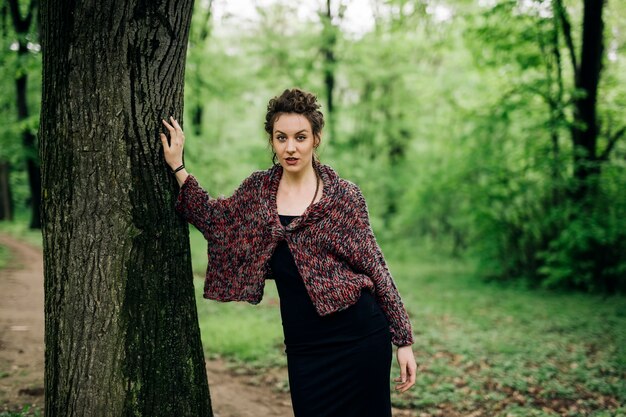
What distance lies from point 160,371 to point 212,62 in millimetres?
12906

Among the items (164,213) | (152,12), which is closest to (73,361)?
(164,213)

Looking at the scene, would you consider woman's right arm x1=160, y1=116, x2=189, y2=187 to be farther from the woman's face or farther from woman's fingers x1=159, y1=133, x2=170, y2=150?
the woman's face

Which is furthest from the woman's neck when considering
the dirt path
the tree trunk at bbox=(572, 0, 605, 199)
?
the tree trunk at bbox=(572, 0, 605, 199)

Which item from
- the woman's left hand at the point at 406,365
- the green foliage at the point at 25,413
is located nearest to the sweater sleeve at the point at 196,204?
the woman's left hand at the point at 406,365

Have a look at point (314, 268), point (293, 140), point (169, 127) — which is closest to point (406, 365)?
point (314, 268)

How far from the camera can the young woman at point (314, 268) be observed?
2.62 m

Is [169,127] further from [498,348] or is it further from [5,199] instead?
[5,199]

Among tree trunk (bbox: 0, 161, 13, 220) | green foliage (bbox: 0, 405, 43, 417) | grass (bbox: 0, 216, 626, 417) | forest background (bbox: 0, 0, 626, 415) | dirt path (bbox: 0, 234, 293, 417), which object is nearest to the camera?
green foliage (bbox: 0, 405, 43, 417)

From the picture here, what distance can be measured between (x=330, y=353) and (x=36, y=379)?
3.35m

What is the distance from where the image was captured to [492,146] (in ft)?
40.3

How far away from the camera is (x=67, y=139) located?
8.72ft

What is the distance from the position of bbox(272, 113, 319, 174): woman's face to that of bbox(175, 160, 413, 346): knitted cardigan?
0.49ft

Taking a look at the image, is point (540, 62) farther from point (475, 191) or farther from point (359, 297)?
point (359, 297)

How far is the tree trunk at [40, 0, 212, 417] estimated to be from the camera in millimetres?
2645
